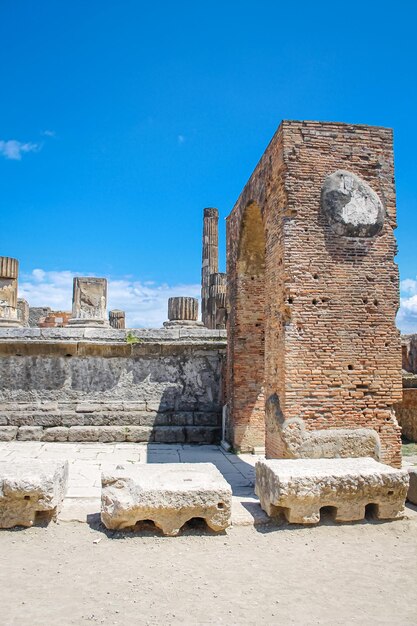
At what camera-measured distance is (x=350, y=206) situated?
277 inches

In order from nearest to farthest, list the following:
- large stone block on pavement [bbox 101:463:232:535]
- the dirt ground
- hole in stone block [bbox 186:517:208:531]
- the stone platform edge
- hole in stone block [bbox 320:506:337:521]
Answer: the dirt ground < large stone block on pavement [bbox 101:463:232:535] < hole in stone block [bbox 186:517:208:531] < hole in stone block [bbox 320:506:337:521] < the stone platform edge

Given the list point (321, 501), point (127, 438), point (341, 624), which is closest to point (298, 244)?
point (321, 501)

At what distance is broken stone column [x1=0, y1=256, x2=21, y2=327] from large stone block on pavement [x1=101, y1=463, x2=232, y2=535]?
877 cm

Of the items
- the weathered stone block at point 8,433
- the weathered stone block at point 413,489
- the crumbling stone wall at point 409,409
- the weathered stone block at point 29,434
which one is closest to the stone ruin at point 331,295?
the weathered stone block at point 413,489

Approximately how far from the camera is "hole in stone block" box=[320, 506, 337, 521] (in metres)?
5.13

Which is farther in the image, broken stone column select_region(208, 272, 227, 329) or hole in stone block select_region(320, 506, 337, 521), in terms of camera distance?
broken stone column select_region(208, 272, 227, 329)

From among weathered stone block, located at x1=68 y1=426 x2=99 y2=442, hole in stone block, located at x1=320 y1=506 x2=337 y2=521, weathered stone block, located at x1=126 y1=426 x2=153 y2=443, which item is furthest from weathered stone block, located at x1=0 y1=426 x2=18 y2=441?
hole in stone block, located at x1=320 y1=506 x2=337 y2=521

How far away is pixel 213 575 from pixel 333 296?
3.98m

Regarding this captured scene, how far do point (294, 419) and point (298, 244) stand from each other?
2204mm

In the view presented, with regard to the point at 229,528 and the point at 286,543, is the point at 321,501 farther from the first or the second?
the point at 229,528

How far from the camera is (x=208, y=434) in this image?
10.8m

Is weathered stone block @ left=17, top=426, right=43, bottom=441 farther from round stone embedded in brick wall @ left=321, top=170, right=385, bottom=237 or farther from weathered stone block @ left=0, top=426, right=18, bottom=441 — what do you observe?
round stone embedded in brick wall @ left=321, top=170, right=385, bottom=237

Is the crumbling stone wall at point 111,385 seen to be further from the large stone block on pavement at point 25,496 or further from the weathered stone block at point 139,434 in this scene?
the large stone block on pavement at point 25,496

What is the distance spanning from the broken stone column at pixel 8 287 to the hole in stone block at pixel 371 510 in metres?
9.63
